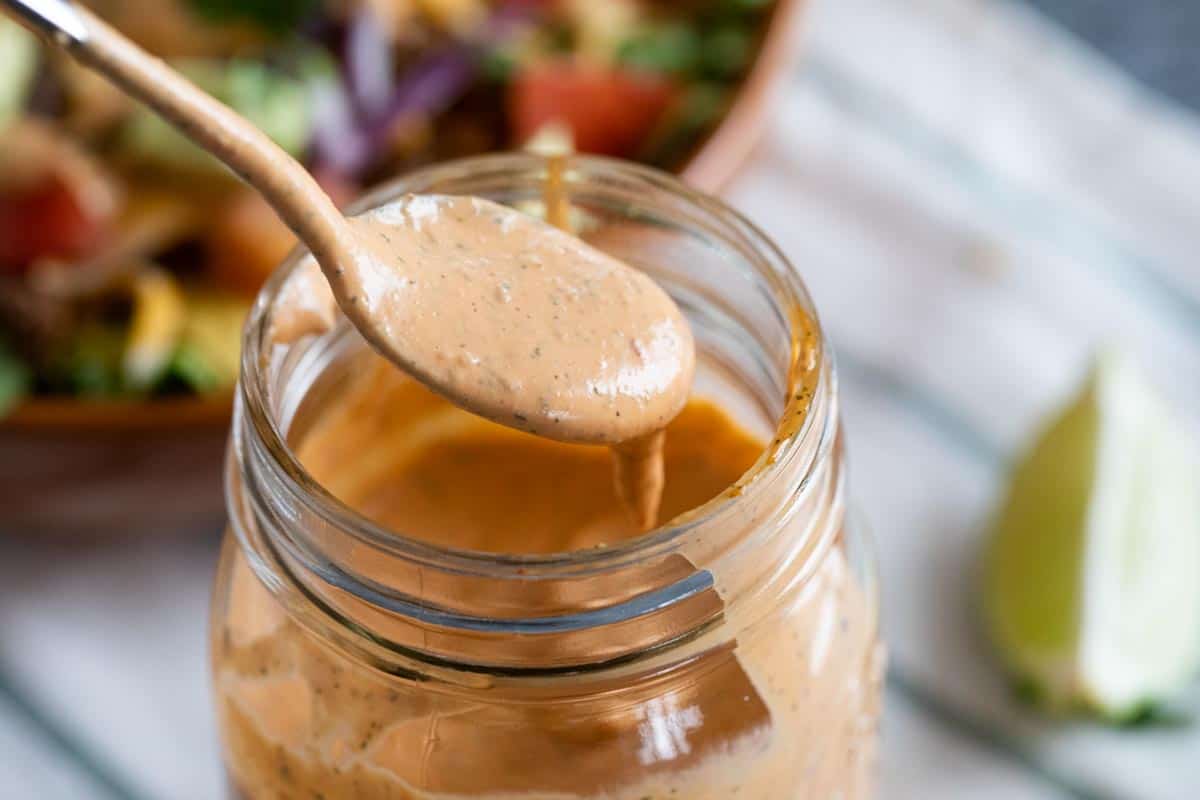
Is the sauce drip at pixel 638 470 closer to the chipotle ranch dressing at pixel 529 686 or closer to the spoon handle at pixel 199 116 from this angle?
the chipotle ranch dressing at pixel 529 686

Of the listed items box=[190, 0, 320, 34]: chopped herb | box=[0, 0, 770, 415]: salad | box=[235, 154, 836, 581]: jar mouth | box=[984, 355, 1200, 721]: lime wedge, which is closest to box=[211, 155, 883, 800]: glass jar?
box=[235, 154, 836, 581]: jar mouth

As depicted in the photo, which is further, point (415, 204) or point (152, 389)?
point (152, 389)

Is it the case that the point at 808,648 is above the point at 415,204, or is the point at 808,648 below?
below

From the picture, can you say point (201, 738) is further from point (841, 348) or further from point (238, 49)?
point (238, 49)

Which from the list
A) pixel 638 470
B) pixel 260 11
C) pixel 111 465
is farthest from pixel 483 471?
pixel 260 11

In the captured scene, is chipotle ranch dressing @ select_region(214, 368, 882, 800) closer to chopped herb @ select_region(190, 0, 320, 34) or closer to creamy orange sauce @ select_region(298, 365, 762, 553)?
creamy orange sauce @ select_region(298, 365, 762, 553)

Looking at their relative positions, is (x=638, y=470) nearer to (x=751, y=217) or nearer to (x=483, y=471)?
(x=483, y=471)

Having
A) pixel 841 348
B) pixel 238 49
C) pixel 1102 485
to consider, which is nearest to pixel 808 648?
pixel 1102 485

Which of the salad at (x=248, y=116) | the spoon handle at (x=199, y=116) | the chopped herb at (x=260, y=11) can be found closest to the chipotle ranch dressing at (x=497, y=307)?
the spoon handle at (x=199, y=116)
